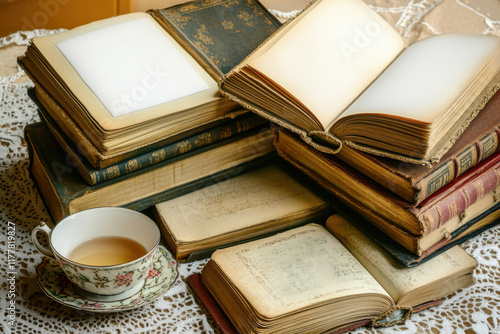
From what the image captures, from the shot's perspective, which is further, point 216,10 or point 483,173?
point 216,10

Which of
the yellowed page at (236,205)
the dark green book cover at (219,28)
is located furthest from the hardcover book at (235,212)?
the dark green book cover at (219,28)

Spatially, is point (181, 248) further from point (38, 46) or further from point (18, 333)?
point (38, 46)

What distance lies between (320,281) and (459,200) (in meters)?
0.28

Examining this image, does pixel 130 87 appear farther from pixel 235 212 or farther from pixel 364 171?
pixel 364 171

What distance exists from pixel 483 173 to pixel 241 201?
1.36 ft

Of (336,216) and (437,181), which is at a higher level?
(437,181)

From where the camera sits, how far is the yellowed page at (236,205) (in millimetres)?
1080

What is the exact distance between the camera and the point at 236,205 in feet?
3.69

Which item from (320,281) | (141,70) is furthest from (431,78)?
(141,70)

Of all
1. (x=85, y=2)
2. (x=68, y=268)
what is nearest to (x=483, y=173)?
(x=68, y=268)

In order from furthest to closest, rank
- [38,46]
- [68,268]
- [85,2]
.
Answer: [85,2] < [38,46] < [68,268]

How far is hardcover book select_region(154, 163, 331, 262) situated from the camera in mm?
1070

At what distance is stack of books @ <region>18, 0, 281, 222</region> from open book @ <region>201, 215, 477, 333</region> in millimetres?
200

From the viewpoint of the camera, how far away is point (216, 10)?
131cm
